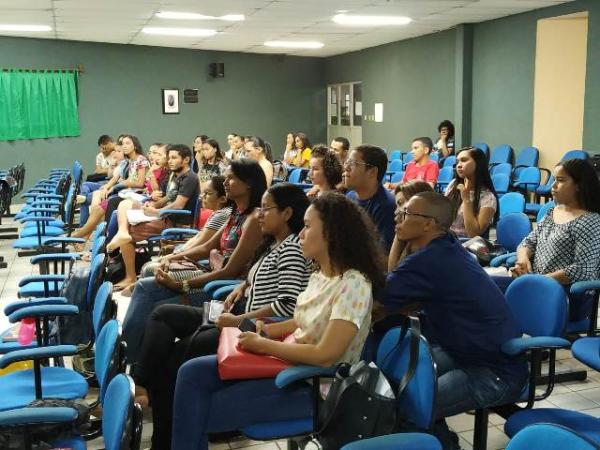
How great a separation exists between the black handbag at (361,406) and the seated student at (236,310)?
0.74m

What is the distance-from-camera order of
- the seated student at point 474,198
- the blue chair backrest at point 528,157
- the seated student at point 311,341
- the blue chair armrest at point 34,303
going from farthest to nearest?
the blue chair backrest at point 528,157 < the seated student at point 474,198 < the blue chair armrest at point 34,303 < the seated student at point 311,341

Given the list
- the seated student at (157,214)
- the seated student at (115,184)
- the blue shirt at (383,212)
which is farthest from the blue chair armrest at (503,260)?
the seated student at (115,184)

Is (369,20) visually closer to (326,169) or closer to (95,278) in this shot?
(326,169)

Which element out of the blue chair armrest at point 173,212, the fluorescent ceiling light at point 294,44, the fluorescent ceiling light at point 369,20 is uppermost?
the fluorescent ceiling light at point 294,44

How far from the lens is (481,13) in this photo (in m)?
9.02

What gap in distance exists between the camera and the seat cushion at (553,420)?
2.01 meters

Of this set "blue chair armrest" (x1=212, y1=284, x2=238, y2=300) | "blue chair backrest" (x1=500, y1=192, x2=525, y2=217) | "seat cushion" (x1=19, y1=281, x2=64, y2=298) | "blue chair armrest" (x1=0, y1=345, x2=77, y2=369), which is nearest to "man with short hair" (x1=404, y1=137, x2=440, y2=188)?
"blue chair backrest" (x1=500, y1=192, x2=525, y2=217)

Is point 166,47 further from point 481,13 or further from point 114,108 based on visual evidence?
point 481,13

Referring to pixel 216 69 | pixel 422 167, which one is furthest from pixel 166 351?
pixel 216 69

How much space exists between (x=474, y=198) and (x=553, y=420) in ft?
7.34

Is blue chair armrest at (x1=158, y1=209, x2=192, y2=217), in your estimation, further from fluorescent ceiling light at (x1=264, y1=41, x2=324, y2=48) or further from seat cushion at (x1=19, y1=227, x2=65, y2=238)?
fluorescent ceiling light at (x1=264, y1=41, x2=324, y2=48)

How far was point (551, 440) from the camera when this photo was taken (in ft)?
4.38

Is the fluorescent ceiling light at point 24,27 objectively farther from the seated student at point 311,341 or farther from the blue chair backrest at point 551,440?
the blue chair backrest at point 551,440

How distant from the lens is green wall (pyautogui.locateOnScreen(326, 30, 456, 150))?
10.9m
